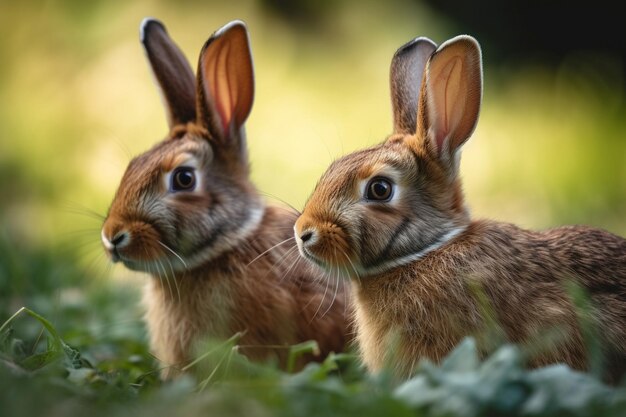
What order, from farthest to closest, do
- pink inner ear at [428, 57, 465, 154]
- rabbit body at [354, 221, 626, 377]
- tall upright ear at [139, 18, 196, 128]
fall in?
tall upright ear at [139, 18, 196, 128] → pink inner ear at [428, 57, 465, 154] → rabbit body at [354, 221, 626, 377]

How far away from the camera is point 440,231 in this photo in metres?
3.79

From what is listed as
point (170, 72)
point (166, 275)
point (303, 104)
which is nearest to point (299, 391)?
point (166, 275)

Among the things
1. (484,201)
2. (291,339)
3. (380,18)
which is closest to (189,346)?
(291,339)

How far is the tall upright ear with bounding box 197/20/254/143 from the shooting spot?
4531 mm

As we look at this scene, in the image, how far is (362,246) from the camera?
368cm

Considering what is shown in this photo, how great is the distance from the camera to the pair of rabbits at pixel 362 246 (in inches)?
141

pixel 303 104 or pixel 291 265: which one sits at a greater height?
pixel 303 104

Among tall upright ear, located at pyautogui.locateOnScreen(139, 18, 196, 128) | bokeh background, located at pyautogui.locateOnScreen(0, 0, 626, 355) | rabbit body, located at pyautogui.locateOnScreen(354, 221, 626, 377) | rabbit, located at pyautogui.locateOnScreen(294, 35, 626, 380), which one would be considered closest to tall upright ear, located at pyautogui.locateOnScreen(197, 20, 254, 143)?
tall upright ear, located at pyautogui.locateOnScreen(139, 18, 196, 128)

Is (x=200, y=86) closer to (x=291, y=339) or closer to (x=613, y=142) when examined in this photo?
(x=291, y=339)

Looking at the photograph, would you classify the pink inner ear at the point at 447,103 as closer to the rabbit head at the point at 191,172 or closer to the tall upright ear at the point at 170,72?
the rabbit head at the point at 191,172

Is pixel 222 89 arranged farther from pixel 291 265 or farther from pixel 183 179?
pixel 291 265

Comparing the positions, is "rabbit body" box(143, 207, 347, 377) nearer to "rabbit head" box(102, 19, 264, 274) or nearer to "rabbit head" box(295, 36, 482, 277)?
"rabbit head" box(102, 19, 264, 274)

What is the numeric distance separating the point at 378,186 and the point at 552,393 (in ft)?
4.27

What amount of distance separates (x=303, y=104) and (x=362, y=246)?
6.37 m
